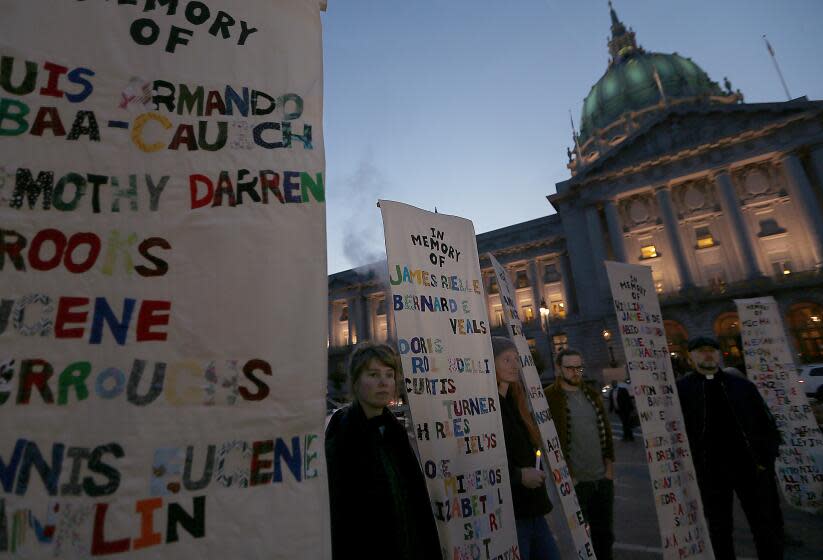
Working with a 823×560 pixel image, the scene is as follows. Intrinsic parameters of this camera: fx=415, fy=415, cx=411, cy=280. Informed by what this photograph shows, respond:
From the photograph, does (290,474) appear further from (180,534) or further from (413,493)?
(413,493)

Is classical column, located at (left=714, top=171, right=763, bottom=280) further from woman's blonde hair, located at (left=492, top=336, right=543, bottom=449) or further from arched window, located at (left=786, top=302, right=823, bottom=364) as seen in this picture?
woman's blonde hair, located at (left=492, top=336, right=543, bottom=449)

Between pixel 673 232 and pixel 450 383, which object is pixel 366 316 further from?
pixel 450 383

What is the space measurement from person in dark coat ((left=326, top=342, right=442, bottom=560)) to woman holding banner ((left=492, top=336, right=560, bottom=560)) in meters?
1.22

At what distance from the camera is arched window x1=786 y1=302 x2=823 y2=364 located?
83.7 ft

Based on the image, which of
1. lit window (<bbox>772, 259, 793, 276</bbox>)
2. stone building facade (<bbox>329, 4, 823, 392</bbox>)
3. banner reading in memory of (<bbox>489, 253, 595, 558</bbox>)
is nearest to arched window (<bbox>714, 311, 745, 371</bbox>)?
stone building facade (<bbox>329, 4, 823, 392</bbox>)

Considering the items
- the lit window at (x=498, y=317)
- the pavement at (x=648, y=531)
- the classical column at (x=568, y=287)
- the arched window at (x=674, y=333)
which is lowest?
the pavement at (x=648, y=531)

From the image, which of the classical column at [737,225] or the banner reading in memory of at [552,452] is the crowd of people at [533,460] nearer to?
the banner reading in memory of at [552,452]

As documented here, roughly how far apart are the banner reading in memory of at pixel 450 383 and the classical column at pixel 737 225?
33157mm

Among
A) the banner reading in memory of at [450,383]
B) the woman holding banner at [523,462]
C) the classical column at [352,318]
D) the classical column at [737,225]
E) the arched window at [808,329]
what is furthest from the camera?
the classical column at [352,318]

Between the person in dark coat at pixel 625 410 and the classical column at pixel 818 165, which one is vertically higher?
the classical column at pixel 818 165

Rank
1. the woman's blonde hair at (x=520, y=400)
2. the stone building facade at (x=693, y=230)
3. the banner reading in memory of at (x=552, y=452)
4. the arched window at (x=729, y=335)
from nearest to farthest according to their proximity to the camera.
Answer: the banner reading in memory of at (x=552, y=452) → the woman's blonde hair at (x=520, y=400) → the arched window at (x=729, y=335) → the stone building facade at (x=693, y=230)

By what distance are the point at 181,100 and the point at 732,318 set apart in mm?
34703

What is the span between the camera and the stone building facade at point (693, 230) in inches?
1089

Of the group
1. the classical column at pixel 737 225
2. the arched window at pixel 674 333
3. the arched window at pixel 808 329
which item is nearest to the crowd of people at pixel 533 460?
the arched window at pixel 674 333
